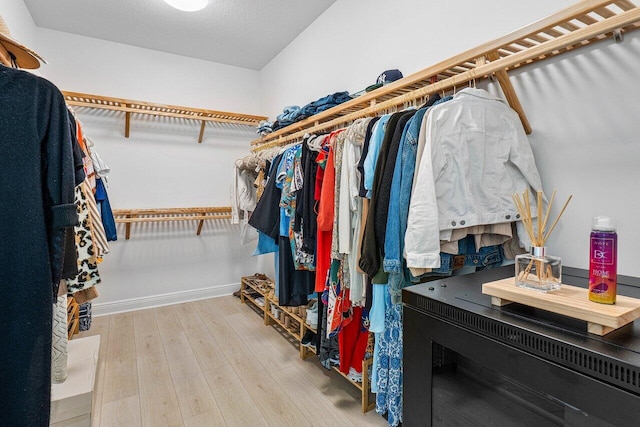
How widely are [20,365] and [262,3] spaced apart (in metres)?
2.66

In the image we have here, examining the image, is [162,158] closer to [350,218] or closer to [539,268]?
[350,218]

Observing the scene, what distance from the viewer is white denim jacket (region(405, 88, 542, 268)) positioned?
105 centimetres

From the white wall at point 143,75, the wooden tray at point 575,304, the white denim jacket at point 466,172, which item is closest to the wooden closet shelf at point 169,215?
the white wall at point 143,75

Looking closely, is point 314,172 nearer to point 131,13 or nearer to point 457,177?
point 457,177

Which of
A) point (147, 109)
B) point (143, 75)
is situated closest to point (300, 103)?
point (147, 109)

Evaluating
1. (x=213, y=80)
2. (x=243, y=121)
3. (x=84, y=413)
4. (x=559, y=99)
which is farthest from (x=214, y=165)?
(x=559, y=99)

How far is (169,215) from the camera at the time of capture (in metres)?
3.40

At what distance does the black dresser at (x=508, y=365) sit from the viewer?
50 centimetres

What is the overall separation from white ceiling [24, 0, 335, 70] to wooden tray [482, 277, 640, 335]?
259cm

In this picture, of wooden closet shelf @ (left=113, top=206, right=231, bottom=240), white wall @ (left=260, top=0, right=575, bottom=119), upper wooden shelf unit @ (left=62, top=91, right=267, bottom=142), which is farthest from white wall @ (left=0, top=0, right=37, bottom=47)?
white wall @ (left=260, top=0, right=575, bottom=119)

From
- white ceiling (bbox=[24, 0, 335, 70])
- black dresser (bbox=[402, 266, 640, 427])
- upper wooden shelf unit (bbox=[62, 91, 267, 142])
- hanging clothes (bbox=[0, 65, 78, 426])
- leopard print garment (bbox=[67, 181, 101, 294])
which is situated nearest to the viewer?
black dresser (bbox=[402, 266, 640, 427])

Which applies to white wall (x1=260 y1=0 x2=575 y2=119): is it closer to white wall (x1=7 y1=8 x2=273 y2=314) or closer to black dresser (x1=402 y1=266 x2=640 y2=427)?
white wall (x1=7 y1=8 x2=273 y2=314)

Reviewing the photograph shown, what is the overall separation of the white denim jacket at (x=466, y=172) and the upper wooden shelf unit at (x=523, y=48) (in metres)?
0.10

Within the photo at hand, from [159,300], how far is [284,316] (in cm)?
161
